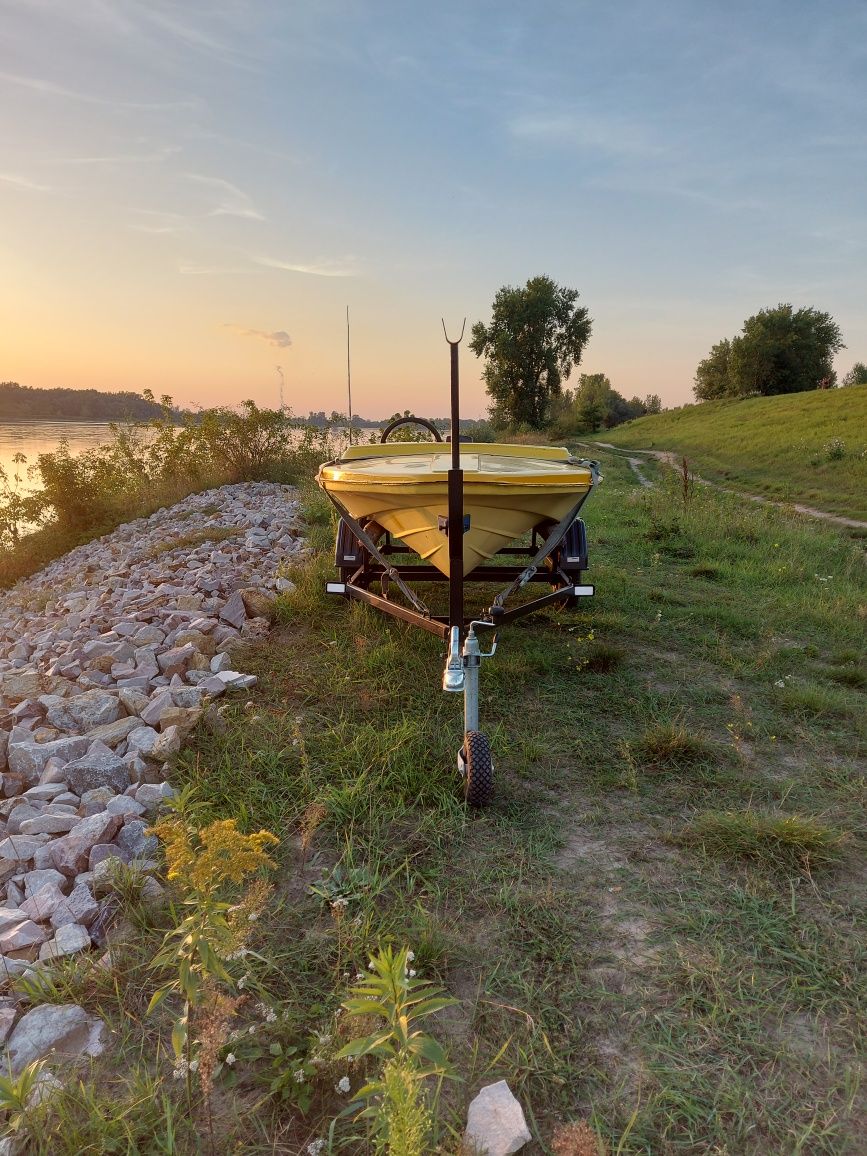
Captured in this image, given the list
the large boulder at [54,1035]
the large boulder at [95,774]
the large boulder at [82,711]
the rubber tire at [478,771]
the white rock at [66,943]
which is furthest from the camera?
the large boulder at [82,711]

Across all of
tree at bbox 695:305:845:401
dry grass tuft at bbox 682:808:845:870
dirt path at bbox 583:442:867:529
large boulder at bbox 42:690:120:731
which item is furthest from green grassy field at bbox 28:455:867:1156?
tree at bbox 695:305:845:401

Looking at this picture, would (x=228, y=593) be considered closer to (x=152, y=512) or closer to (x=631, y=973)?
(x=631, y=973)

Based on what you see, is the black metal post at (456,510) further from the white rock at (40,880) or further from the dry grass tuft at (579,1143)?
the dry grass tuft at (579,1143)

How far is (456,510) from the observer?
10.2 feet

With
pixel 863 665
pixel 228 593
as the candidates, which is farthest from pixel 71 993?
pixel 863 665

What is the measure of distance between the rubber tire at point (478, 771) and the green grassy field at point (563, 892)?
0.35ft

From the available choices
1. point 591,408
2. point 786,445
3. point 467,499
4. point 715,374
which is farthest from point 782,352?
point 467,499

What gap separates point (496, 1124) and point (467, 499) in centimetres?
264

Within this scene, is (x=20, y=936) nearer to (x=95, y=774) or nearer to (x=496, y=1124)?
(x=95, y=774)

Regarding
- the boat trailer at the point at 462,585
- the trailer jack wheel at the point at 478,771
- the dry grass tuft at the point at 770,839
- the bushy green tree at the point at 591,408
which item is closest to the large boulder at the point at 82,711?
the boat trailer at the point at 462,585

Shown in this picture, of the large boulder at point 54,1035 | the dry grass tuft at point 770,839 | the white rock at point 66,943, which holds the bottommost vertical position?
the large boulder at point 54,1035

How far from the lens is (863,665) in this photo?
4.46 m

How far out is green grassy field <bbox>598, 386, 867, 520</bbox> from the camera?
571 inches

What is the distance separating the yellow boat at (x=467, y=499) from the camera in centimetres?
348
